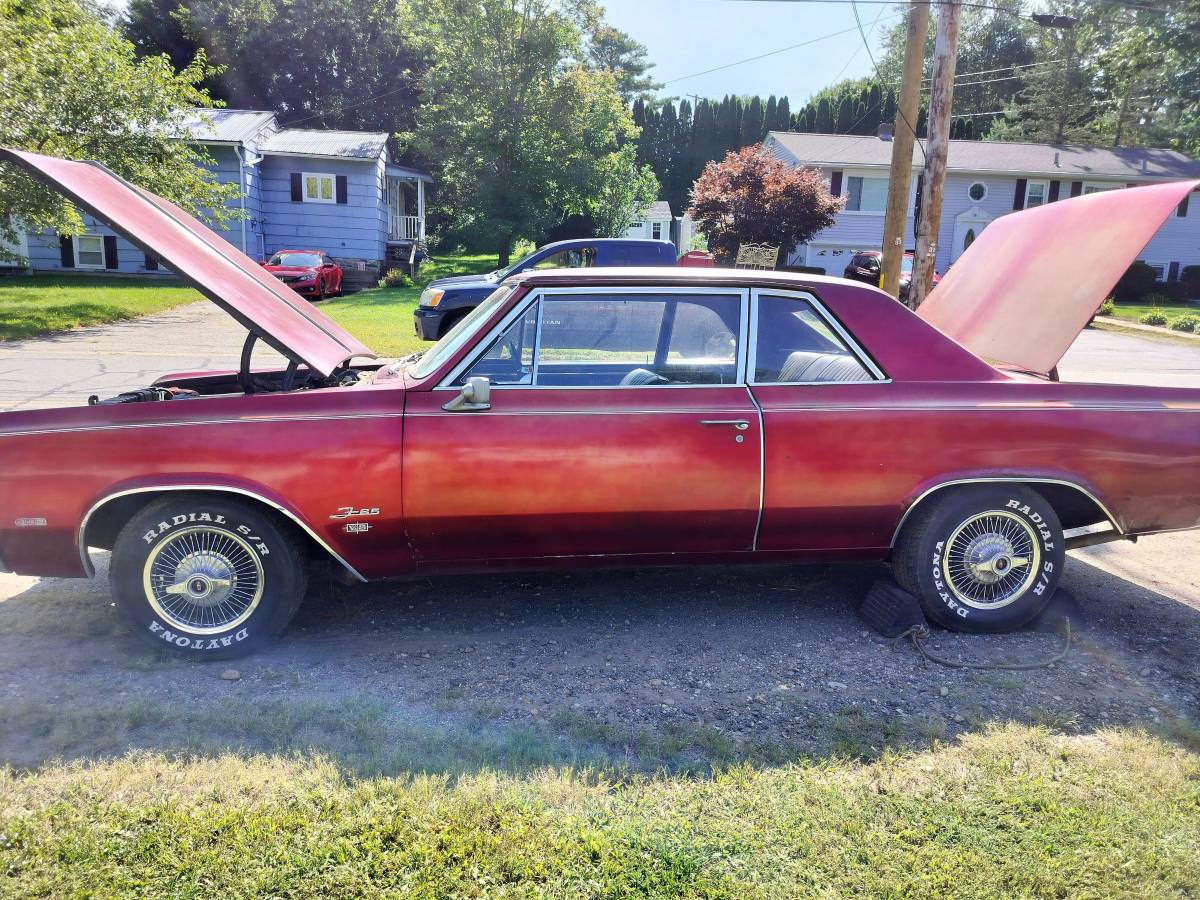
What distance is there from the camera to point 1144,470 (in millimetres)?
4320

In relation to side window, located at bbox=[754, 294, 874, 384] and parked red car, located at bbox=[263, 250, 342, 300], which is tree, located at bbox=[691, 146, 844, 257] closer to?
parked red car, located at bbox=[263, 250, 342, 300]

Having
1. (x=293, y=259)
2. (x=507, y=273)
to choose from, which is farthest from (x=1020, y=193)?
(x=507, y=273)

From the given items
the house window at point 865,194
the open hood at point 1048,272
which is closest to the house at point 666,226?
the house window at point 865,194

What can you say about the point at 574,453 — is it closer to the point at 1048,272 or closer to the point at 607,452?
the point at 607,452

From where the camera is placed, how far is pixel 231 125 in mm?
29375

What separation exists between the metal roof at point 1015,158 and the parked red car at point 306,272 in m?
18.5

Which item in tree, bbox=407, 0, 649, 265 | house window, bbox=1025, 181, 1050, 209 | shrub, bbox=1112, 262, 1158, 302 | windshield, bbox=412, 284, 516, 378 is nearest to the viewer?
windshield, bbox=412, 284, 516, 378

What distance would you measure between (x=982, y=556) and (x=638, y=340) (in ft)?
6.38

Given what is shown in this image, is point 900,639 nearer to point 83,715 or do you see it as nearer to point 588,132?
point 83,715

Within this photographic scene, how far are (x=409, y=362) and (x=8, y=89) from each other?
44.6 ft

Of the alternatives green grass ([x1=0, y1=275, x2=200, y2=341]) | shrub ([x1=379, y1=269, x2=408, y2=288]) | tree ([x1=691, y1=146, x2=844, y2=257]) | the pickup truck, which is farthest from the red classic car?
shrub ([x1=379, y1=269, x2=408, y2=288])

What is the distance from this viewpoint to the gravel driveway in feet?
11.1

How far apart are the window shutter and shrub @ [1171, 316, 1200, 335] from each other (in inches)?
530

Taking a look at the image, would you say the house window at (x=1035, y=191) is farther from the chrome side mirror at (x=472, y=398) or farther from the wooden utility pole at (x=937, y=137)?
the chrome side mirror at (x=472, y=398)
